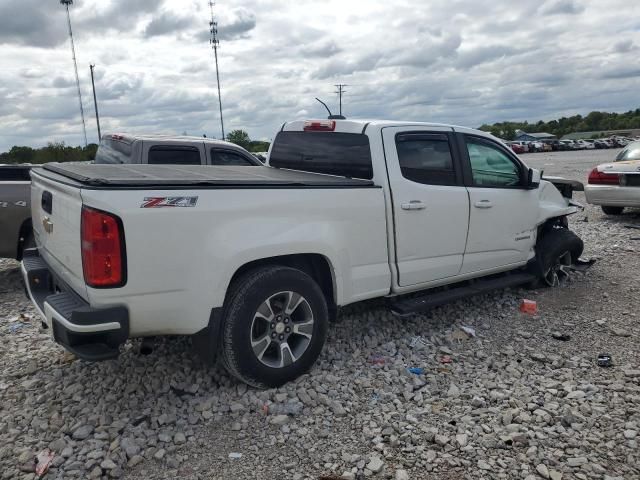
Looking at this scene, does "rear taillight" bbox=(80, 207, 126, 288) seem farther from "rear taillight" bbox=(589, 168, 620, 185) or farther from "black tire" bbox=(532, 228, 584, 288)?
"rear taillight" bbox=(589, 168, 620, 185)

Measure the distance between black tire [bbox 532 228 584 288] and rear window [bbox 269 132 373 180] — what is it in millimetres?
2678

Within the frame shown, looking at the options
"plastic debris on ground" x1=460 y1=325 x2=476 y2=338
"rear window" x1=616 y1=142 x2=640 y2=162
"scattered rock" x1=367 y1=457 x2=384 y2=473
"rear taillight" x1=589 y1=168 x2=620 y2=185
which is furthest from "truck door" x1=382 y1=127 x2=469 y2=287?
"rear window" x1=616 y1=142 x2=640 y2=162

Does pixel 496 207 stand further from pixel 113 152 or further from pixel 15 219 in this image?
pixel 113 152

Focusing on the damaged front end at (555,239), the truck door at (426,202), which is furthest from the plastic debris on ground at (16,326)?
the damaged front end at (555,239)

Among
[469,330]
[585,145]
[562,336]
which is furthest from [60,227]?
[585,145]

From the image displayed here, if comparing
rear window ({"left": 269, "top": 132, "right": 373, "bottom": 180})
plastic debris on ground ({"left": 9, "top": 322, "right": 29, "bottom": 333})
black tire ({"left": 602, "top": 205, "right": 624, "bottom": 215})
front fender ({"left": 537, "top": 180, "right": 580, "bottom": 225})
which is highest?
rear window ({"left": 269, "top": 132, "right": 373, "bottom": 180})

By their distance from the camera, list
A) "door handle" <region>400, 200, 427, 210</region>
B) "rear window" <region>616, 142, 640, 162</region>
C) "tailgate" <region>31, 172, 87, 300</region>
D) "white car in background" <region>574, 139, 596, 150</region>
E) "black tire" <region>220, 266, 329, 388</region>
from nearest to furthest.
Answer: "tailgate" <region>31, 172, 87, 300</region> → "black tire" <region>220, 266, 329, 388</region> → "door handle" <region>400, 200, 427, 210</region> → "rear window" <region>616, 142, 640, 162</region> → "white car in background" <region>574, 139, 596, 150</region>

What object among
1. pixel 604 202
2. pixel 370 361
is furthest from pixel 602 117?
pixel 370 361

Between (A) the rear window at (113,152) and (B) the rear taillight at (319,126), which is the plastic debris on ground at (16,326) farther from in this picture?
(B) the rear taillight at (319,126)

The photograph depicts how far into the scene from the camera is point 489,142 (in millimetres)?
5520

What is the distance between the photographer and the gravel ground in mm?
3180

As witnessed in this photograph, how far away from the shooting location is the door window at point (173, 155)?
8023 mm

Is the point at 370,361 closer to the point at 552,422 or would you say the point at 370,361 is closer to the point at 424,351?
the point at 424,351

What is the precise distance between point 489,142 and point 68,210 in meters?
3.99
